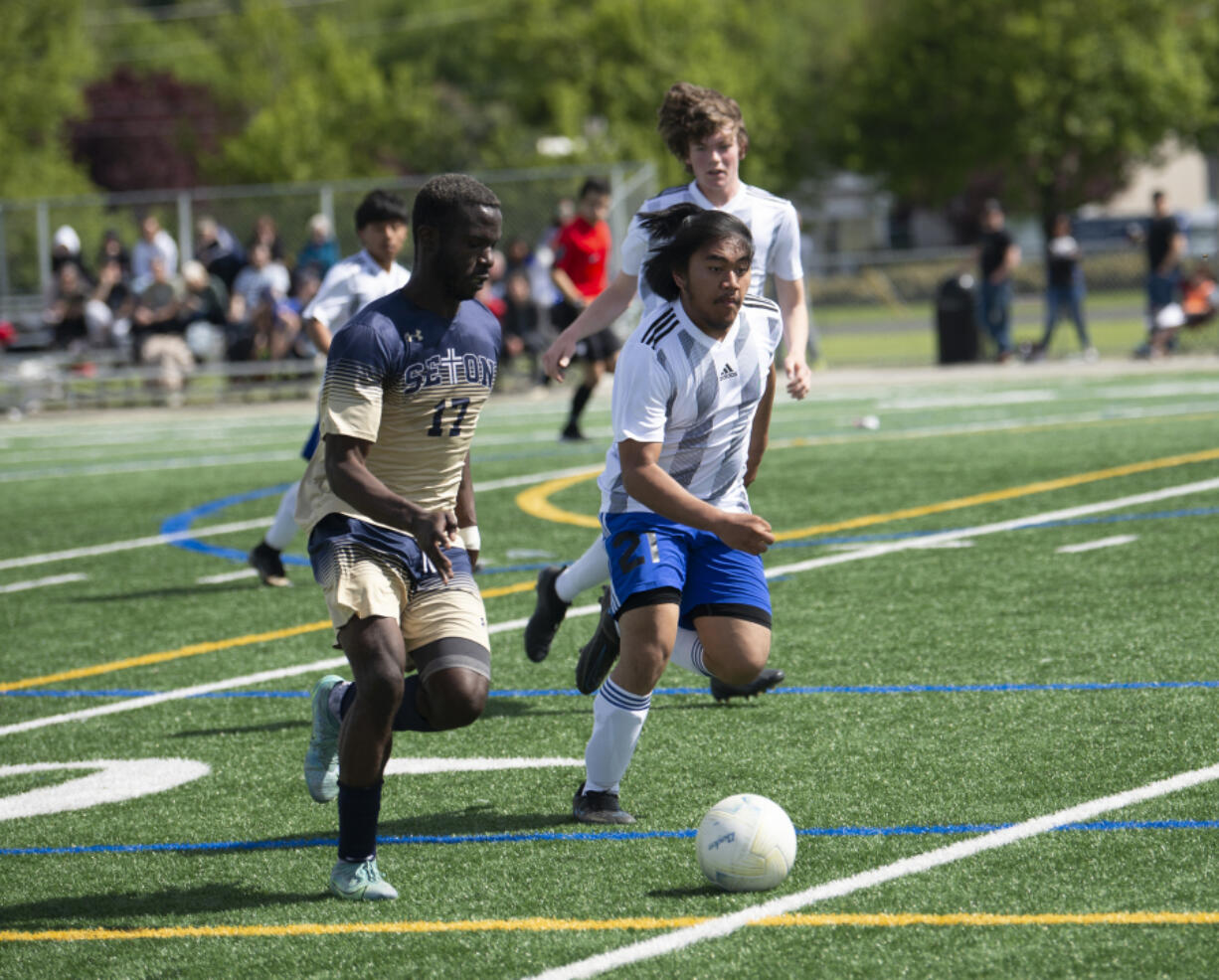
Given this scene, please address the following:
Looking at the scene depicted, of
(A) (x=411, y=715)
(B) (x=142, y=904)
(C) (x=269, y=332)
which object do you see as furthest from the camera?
(C) (x=269, y=332)

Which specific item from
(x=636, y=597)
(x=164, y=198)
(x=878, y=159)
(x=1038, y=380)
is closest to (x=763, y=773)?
(x=636, y=597)

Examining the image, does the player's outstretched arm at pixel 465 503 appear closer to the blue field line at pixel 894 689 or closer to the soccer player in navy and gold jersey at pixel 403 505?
the soccer player in navy and gold jersey at pixel 403 505

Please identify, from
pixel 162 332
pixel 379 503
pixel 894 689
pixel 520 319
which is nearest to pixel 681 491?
pixel 379 503

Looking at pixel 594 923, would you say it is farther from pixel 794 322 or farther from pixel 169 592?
pixel 169 592

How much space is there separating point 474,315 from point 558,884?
5.47ft

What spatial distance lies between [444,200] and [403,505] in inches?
35.0

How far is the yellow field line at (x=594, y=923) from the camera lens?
4.04 meters

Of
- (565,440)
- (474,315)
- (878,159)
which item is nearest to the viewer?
(474,315)

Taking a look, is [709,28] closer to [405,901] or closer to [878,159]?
[878,159]

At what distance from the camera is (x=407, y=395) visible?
4.86 metres

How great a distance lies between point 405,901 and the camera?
4.54 m

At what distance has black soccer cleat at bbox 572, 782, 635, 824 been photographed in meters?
5.10

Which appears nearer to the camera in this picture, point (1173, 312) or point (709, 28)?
point (1173, 312)

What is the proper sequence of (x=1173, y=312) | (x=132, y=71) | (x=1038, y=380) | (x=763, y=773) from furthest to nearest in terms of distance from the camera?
(x=132, y=71) → (x=1173, y=312) → (x=1038, y=380) → (x=763, y=773)
